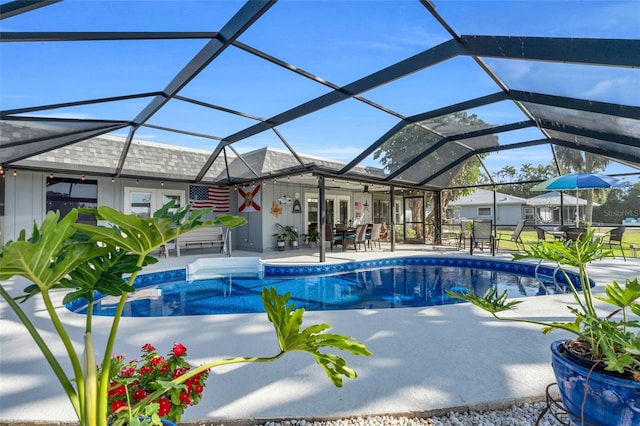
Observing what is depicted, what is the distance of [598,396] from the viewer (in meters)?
1.43

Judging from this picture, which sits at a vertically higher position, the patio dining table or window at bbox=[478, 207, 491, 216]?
window at bbox=[478, 207, 491, 216]

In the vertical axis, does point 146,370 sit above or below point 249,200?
below

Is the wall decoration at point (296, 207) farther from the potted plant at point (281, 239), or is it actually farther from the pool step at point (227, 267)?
the pool step at point (227, 267)

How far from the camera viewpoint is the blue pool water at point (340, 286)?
5566 millimetres

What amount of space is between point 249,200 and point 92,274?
10778mm

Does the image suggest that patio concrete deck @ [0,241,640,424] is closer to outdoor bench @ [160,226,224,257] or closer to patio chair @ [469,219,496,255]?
patio chair @ [469,219,496,255]

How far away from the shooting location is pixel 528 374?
7.86 ft

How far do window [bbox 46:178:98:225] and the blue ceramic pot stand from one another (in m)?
10.7

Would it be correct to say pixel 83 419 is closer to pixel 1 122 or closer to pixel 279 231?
pixel 1 122

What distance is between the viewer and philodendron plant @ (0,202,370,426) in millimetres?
958

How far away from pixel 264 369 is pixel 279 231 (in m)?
9.47

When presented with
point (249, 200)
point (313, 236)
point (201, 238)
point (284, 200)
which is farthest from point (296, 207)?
point (201, 238)

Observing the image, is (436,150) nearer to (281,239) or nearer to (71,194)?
(281,239)

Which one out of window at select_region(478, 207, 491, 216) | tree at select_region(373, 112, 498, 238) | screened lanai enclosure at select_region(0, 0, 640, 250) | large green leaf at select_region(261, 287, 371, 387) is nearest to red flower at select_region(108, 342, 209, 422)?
large green leaf at select_region(261, 287, 371, 387)
